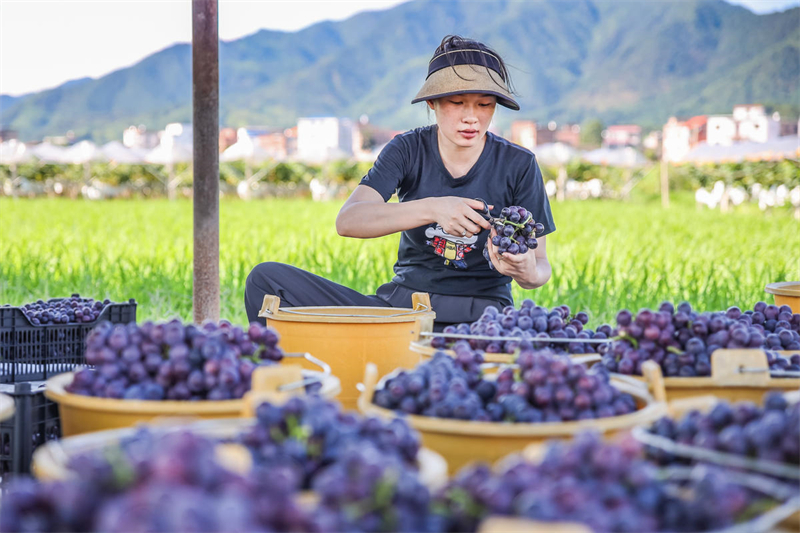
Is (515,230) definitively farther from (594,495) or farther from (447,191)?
(594,495)

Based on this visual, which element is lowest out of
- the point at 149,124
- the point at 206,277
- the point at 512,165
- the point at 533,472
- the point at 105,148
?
the point at 533,472

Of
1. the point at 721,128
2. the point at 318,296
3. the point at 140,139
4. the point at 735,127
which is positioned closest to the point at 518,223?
the point at 318,296

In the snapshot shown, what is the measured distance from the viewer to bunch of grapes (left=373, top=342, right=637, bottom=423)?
1.15m

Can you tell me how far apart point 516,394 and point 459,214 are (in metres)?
0.98

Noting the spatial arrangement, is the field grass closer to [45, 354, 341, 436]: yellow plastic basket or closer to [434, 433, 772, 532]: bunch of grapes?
[45, 354, 341, 436]: yellow plastic basket

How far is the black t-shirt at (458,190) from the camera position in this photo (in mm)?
2568

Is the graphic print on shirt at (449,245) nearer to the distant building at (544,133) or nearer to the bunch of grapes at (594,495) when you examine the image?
the bunch of grapes at (594,495)

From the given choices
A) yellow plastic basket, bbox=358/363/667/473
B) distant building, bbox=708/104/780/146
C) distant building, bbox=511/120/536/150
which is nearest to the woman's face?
yellow plastic basket, bbox=358/363/667/473

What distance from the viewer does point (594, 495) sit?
2.53 ft

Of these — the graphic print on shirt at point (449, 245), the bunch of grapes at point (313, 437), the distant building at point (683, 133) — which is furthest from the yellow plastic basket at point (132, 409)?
the distant building at point (683, 133)

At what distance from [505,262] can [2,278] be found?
11.7 feet

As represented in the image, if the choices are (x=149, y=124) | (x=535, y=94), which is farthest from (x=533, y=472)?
(x=535, y=94)

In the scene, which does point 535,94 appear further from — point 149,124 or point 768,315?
point 768,315

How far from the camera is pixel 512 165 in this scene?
2617mm
